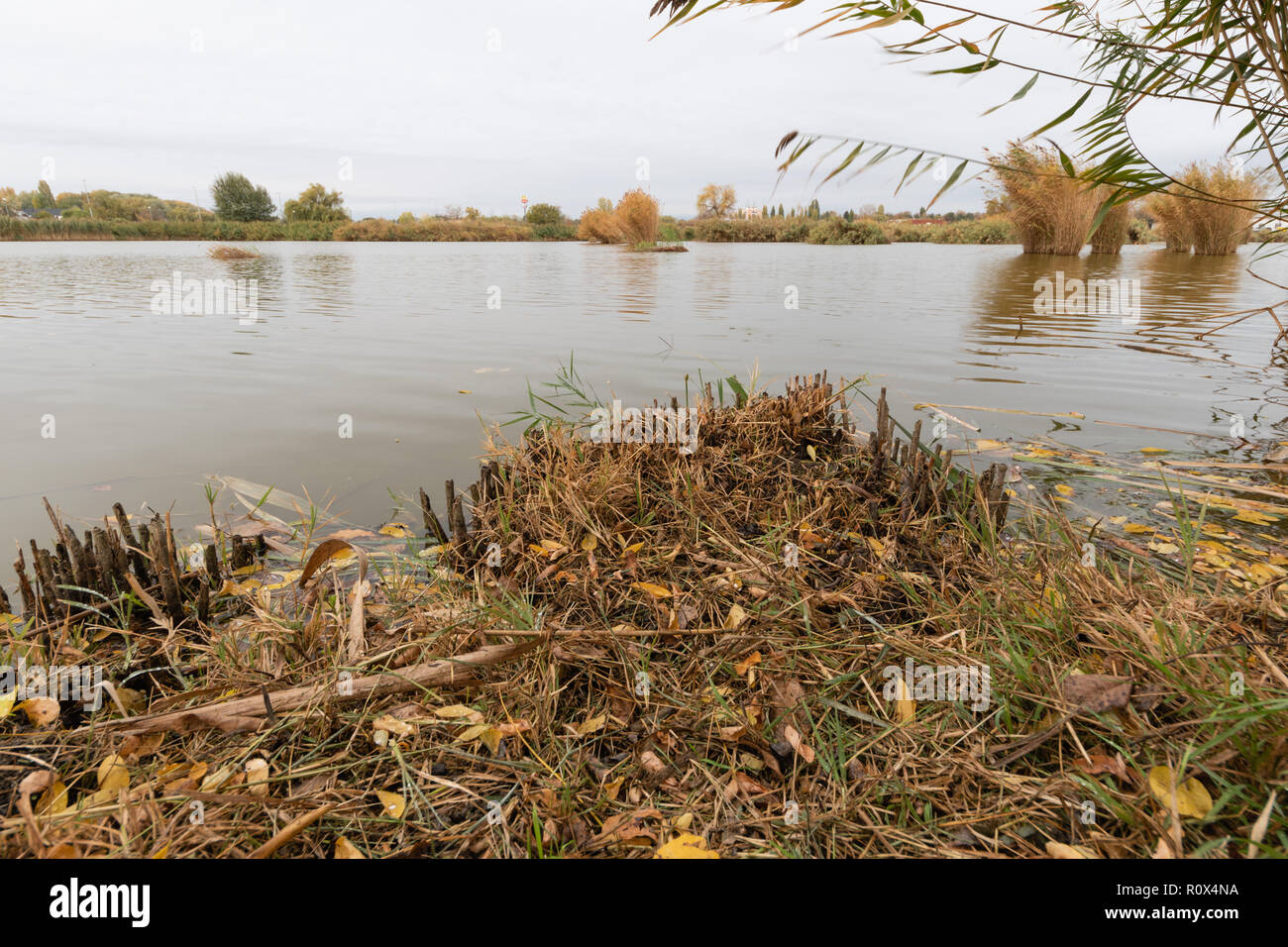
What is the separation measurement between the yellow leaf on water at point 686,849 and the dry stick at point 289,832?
75cm

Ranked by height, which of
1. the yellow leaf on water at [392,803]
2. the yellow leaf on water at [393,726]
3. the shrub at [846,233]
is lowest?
the yellow leaf on water at [392,803]

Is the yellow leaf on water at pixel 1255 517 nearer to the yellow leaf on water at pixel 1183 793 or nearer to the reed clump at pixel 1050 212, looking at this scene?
the yellow leaf on water at pixel 1183 793

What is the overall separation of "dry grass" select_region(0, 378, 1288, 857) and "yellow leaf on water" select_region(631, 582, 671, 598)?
0.02 meters

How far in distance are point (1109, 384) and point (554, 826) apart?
593 centimetres

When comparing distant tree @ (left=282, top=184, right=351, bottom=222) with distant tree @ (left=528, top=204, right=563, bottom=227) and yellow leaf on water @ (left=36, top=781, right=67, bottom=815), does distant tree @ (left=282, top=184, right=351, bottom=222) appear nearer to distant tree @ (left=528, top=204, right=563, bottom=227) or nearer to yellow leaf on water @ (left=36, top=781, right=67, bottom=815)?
distant tree @ (left=528, top=204, right=563, bottom=227)

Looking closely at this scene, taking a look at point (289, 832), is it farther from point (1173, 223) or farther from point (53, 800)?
point (1173, 223)

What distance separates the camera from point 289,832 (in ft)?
4.32

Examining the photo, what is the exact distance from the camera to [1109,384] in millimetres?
5285

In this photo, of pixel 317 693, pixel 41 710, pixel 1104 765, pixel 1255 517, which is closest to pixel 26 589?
pixel 41 710

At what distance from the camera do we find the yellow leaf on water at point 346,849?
4.32 ft

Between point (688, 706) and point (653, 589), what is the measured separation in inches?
23.4

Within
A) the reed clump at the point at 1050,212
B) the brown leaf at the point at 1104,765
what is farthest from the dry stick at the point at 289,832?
the reed clump at the point at 1050,212

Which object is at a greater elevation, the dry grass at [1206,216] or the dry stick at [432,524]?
the dry grass at [1206,216]
